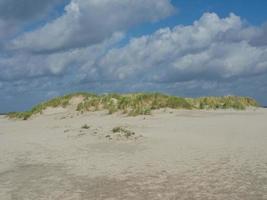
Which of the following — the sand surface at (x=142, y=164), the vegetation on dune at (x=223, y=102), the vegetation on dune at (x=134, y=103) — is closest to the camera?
the sand surface at (x=142, y=164)

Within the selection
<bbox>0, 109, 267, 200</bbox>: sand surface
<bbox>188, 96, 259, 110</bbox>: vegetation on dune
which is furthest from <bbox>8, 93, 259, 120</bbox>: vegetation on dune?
<bbox>0, 109, 267, 200</bbox>: sand surface

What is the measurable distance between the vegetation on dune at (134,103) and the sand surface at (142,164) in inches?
318

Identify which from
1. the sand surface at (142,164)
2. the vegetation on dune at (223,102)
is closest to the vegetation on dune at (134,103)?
the vegetation on dune at (223,102)

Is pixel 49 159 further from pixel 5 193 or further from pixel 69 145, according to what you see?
pixel 5 193

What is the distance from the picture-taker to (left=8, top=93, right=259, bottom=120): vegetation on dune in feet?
80.4

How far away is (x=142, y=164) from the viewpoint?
9.52m

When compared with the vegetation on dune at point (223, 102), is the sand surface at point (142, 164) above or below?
below

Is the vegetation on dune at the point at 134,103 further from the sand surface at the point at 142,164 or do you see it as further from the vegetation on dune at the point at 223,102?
the sand surface at the point at 142,164

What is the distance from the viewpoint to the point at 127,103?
82.3 ft

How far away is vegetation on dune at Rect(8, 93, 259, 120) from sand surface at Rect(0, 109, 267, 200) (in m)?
8.07

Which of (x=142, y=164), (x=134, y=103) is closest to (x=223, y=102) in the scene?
(x=134, y=103)

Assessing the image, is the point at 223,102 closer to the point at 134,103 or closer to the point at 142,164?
the point at 134,103

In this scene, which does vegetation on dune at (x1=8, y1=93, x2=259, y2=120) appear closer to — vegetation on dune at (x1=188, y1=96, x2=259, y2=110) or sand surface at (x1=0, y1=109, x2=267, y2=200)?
vegetation on dune at (x1=188, y1=96, x2=259, y2=110)

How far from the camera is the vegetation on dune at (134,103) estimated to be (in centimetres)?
2452
